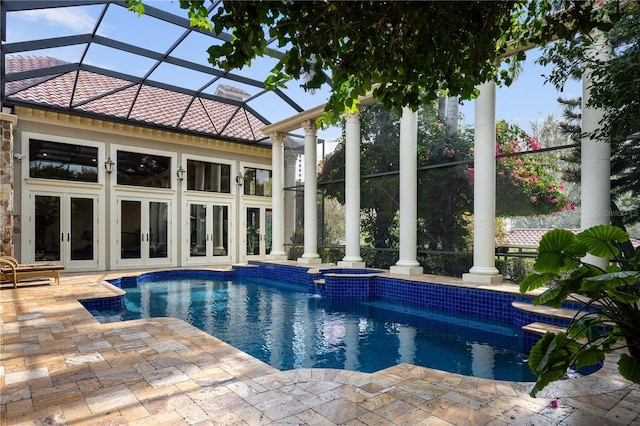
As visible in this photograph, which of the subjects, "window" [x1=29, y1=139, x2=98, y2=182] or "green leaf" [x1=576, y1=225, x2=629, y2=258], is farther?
"window" [x1=29, y1=139, x2=98, y2=182]

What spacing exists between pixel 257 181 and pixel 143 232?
4752 millimetres

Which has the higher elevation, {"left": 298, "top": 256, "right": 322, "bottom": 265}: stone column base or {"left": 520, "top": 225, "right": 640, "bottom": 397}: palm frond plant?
{"left": 520, "top": 225, "right": 640, "bottom": 397}: palm frond plant

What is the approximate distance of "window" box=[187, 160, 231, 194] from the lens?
13.6m

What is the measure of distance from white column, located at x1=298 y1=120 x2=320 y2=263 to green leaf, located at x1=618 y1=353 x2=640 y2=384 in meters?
9.60

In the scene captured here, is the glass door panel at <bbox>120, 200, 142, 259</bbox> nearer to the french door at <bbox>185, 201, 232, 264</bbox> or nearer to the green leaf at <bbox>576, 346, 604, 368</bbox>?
the french door at <bbox>185, 201, 232, 264</bbox>

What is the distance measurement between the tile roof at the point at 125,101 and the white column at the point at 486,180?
8.35 m

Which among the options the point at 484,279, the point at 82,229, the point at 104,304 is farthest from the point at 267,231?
the point at 484,279

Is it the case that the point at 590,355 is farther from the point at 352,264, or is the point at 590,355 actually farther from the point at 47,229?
the point at 47,229

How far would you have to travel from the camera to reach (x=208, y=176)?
14047mm

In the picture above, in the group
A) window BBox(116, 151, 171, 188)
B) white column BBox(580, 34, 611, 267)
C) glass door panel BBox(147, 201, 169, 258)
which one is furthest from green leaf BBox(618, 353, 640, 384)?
window BBox(116, 151, 171, 188)

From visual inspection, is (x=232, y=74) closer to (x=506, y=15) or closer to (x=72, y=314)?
(x=72, y=314)

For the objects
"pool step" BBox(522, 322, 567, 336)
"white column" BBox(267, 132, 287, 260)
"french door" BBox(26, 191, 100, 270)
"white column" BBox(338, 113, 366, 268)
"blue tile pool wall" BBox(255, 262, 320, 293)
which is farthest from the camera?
"white column" BBox(267, 132, 287, 260)

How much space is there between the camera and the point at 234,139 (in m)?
14.1

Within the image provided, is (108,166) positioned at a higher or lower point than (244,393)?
higher
